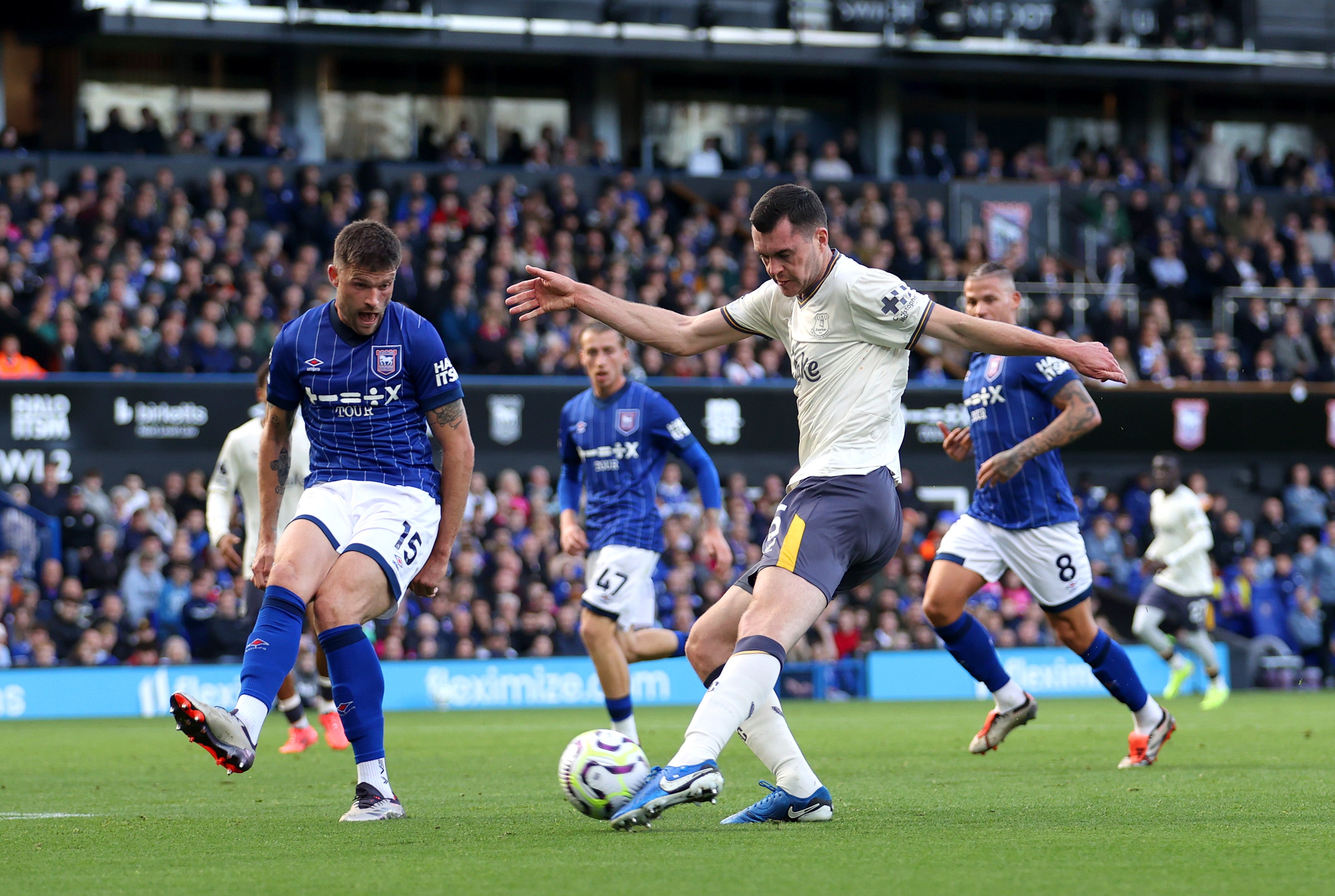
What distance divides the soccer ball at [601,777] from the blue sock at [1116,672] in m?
4.08

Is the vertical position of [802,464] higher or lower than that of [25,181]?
lower

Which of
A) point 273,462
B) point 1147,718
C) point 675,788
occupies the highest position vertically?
point 273,462

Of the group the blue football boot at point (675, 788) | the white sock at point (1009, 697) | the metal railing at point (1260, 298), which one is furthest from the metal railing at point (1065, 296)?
the blue football boot at point (675, 788)

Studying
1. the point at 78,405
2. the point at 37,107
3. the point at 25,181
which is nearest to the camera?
the point at 78,405

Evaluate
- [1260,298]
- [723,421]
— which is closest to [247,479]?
[723,421]

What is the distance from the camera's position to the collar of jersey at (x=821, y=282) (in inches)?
261

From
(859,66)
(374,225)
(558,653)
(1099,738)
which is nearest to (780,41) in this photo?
(859,66)

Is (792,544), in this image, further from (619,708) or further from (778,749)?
(619,708)

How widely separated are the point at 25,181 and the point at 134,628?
7.07 metres

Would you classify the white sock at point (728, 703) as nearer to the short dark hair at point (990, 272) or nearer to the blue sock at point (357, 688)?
the blue sock at point (357, 688)

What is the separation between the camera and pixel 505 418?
2177 centimetres

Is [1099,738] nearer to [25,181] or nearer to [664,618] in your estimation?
[664,618]

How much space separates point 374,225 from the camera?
271 inches

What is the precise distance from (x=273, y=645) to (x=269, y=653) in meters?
0.04
